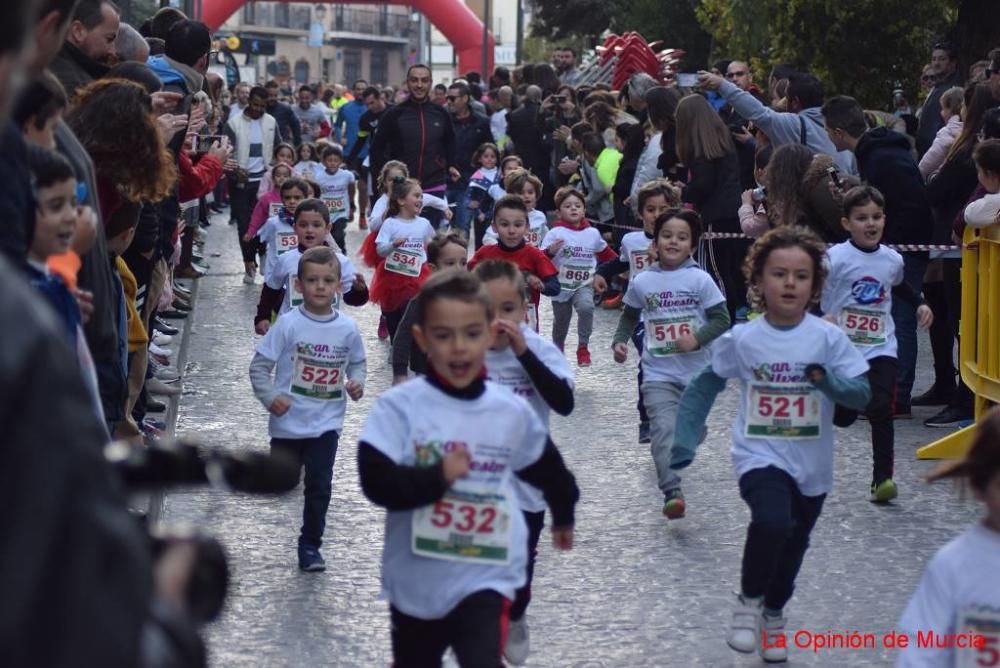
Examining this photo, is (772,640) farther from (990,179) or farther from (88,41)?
(990,179)

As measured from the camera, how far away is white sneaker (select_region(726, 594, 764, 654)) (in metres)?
5.87

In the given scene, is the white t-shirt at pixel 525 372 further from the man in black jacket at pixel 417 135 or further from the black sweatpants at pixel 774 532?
the man in black jacket at pixel 417 135

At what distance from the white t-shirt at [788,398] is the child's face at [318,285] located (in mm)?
2057

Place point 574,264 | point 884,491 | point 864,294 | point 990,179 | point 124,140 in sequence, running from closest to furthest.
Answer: point 124,140, point 884,491, point 864,294, point 990,179, point 574,264

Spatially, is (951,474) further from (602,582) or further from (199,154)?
(199,154)

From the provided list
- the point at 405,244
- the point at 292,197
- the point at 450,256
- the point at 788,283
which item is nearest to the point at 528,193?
the point at 405,244

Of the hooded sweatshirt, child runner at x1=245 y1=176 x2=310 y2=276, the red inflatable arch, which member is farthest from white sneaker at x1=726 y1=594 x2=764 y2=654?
the red inflatable arch

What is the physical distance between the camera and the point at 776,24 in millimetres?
20953

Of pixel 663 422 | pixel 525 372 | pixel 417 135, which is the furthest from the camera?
pixel 417 135

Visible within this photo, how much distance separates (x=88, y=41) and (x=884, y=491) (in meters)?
4.13

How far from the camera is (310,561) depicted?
7.09 m

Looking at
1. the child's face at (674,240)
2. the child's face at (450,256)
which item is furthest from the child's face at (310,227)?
the child's face at (674,240)

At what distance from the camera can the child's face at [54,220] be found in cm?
454

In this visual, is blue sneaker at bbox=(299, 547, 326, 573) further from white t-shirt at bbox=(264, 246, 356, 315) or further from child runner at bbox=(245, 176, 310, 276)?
child runner at bbox=(245, 176, 310, 276)
